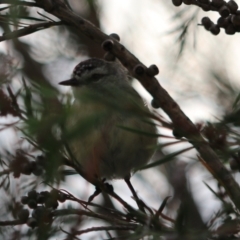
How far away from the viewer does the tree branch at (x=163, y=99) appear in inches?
82.4

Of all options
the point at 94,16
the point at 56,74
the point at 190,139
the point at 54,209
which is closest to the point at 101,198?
the point at 56,74

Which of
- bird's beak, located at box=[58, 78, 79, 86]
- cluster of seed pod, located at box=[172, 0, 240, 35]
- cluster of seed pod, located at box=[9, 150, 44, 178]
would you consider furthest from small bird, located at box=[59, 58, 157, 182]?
cluster of seed pod, located at box=[172, 0, 240, 35]

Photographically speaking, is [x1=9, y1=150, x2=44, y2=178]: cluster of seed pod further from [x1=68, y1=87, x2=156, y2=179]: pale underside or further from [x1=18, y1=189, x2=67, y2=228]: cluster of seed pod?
[x1=68, y1=87, x2=156, y2=179]: pale underside

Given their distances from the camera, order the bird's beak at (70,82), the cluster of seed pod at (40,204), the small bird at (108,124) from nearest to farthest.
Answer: the small bird at (108,124) < the cluster of seed pod at (40,204) < the bird's beak at (70,82)

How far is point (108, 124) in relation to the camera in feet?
12.7

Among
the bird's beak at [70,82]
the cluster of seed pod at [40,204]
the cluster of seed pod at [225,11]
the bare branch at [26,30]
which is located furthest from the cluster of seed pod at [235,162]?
the bird's beak at [70,82]

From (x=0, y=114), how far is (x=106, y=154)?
2289 millimetres

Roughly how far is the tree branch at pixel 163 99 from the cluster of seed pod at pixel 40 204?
0.50 metres

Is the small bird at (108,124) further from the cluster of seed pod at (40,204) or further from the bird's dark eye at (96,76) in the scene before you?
the cluster of seed pod at (40,204)

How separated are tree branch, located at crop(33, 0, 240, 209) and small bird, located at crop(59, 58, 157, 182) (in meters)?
0.09

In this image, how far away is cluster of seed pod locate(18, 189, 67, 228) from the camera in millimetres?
2216

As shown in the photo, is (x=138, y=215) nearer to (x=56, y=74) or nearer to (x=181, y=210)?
(x=181, y=210)

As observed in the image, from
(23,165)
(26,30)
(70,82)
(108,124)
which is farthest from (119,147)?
(23,165)

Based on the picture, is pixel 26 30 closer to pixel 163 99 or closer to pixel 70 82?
pixel 163 99
